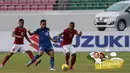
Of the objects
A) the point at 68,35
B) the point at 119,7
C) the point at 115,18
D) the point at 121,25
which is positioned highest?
the point at 68,35

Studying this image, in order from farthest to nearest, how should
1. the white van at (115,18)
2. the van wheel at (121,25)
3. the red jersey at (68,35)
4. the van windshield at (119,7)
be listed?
the van windshield at (119,7)
the van wheel at (121,25)
the white van at (115,18)
the red jersey at (68,35)

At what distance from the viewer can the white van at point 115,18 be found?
38.1m

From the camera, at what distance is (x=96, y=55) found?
67.4ft

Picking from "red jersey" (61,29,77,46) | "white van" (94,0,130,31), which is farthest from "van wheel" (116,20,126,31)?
"red jersey" (61,29,77,46)

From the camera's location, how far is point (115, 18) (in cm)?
3809

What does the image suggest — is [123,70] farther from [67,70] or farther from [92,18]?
[92,18]

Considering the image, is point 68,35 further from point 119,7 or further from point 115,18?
point 119,7

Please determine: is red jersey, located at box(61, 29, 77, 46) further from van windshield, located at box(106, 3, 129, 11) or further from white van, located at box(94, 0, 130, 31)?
van windshield, located at box(106, 3, 129, 11)

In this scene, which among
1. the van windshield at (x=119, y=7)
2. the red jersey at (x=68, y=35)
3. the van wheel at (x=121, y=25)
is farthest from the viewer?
the van windshield at (x=119, y=7)

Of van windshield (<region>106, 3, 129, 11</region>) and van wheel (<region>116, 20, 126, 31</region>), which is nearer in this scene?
van wheel (<region>116, 20, 126, 31</region>)

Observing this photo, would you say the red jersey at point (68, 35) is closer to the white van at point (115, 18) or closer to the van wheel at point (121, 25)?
the white van at point (115, 18)

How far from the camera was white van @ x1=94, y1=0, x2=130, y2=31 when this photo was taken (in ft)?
125

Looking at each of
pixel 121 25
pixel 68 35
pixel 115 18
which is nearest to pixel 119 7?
pixel 121 25

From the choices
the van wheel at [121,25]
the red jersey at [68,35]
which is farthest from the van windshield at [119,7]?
the red jersey at [68,35]
